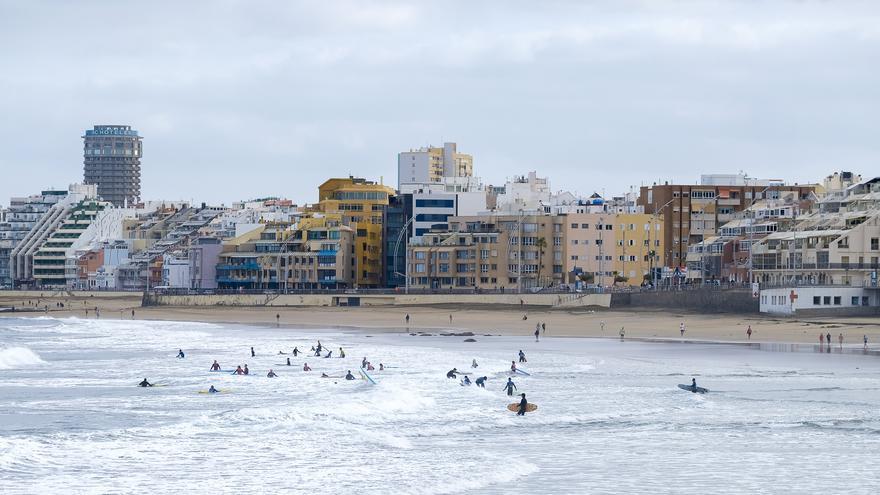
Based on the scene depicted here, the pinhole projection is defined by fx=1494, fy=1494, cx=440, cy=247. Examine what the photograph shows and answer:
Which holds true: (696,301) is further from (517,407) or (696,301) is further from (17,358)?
(517,407)

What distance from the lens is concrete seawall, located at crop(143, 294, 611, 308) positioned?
124 m

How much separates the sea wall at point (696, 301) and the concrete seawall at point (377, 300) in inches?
124

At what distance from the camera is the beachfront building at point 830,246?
349 ft

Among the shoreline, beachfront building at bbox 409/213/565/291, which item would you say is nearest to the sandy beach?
the shoreline

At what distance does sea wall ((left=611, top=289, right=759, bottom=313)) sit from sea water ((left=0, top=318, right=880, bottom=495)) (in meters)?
29.5

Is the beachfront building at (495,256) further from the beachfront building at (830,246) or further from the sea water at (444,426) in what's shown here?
the sea water at (444,426)

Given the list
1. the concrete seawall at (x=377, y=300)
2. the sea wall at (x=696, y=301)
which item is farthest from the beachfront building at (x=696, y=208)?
the sea wall at (x=696, y=301)

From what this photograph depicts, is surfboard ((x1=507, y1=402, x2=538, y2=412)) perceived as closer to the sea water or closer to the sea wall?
the sea water

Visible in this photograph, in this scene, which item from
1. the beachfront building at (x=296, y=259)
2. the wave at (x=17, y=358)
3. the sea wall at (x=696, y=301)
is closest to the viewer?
the wave at (x=17, y=358)

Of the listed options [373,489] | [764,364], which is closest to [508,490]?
[373,489]

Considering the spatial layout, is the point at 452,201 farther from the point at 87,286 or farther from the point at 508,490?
the point at 508,490

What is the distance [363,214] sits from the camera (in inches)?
6521

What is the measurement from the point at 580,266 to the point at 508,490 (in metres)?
108

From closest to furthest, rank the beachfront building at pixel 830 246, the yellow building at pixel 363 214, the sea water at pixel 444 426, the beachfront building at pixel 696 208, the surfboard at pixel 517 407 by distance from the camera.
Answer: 1. the sea water at pixel 444 426
2. the surfboard at pixel 517 407
3. the beachfront building at pixel 830 246
4. the beachfront building at pixel 696 208
5. the yellow building at pixel 363 214
